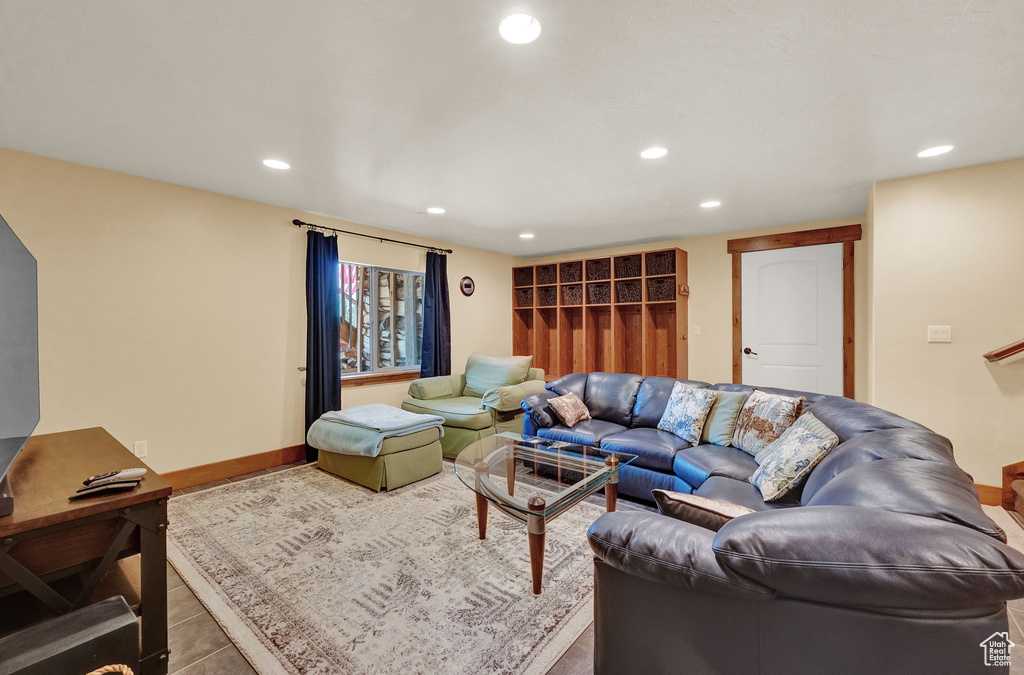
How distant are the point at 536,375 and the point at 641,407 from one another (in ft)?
4.97

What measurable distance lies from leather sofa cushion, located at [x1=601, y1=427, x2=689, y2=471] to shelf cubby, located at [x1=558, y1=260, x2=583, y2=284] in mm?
2896

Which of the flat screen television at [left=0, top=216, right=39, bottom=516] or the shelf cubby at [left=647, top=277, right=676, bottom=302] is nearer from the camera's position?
the flat screen television at [left=0, top=216, right=39, bottom=516]

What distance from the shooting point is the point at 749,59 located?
Answer: 5.46 ft

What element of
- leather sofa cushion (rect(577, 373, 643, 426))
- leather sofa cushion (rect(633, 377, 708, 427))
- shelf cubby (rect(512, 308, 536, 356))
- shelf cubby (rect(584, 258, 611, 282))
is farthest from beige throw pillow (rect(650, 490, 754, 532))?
shelf cubby (rect(512, 308, 536, 356))

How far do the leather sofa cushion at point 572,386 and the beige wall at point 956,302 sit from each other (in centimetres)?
221

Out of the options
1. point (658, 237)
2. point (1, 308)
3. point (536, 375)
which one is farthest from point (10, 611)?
point (658, 237)

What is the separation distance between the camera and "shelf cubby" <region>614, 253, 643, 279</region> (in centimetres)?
523

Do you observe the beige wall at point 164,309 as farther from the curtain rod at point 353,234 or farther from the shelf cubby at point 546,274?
the shelf cubby at point 546,274

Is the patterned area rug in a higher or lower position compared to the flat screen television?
lower

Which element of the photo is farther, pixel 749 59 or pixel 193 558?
pixel 193 558

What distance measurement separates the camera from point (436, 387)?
15.0ft

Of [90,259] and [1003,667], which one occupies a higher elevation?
[90,259]

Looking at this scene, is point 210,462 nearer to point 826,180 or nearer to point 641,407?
point 641,407

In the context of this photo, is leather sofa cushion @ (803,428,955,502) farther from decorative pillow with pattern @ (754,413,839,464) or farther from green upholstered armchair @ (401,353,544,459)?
green upholstered armchair @ (401,353,544,459)
